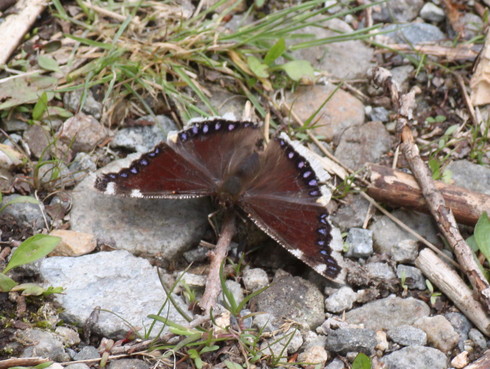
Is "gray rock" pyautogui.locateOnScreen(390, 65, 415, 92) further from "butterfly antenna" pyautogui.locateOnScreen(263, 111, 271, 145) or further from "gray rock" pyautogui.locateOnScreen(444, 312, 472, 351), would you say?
"gray rock" pyautogui.locateOnScreen(444, 312, 472, 351)

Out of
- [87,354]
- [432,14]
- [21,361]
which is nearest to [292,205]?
[87,354]

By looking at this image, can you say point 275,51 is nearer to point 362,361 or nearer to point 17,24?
point 17,24

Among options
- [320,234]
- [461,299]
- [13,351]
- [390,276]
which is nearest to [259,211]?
[320,234]

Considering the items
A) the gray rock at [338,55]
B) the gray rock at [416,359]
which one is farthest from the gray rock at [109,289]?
the gray rock at [338,55]

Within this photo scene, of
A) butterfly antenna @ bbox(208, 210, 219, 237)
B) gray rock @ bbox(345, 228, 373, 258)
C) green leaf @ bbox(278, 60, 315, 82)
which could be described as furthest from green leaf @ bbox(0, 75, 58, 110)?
gray rock @ bbox(345, 228, 373, 258)

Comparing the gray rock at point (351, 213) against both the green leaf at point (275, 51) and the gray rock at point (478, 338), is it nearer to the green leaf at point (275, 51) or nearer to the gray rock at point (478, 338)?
the gray rock at point (478, 338)

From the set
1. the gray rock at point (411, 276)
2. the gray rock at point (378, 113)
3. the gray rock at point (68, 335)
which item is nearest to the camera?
the gray rock at point (68, 335)

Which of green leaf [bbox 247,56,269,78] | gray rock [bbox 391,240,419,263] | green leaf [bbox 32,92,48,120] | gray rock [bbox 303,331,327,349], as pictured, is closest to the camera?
gray rock [bbox 303,331,327,349]
